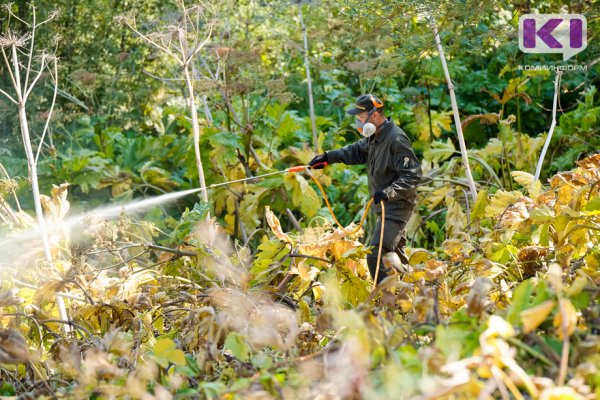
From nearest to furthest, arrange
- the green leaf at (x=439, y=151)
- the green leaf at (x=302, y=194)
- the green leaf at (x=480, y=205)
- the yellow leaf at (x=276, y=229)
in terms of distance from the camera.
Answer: the yellow leaf at (x=276, y=229), the green leaf at (x=480, y=205), the green leaf at (x=302, y=194), the green leaf at (x=439, y=151)

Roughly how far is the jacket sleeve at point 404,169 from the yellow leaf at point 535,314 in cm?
301

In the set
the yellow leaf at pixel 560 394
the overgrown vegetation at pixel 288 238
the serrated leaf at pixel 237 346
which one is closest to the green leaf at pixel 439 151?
the overgrown vegetation at pixel 288 238

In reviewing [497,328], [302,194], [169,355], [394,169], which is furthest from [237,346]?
[302,194]

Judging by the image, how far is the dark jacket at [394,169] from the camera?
5.01 m

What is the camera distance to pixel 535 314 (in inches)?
72.8

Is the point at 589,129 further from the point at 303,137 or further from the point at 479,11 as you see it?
the point at 479,11

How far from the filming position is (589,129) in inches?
303

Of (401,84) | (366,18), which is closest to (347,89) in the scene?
(401,84)

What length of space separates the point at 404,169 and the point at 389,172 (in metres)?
0.22

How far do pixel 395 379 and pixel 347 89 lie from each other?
7.76 meters

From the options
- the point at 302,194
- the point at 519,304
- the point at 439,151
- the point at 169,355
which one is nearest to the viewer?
the point at 519,304

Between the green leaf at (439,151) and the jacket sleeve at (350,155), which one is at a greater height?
the jacket sleeve at (350,155)

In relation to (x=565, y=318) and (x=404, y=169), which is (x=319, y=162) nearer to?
(x=404, y=169)

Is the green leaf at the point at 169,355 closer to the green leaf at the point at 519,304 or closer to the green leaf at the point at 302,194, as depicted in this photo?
the green leaf at the point at 519,304
